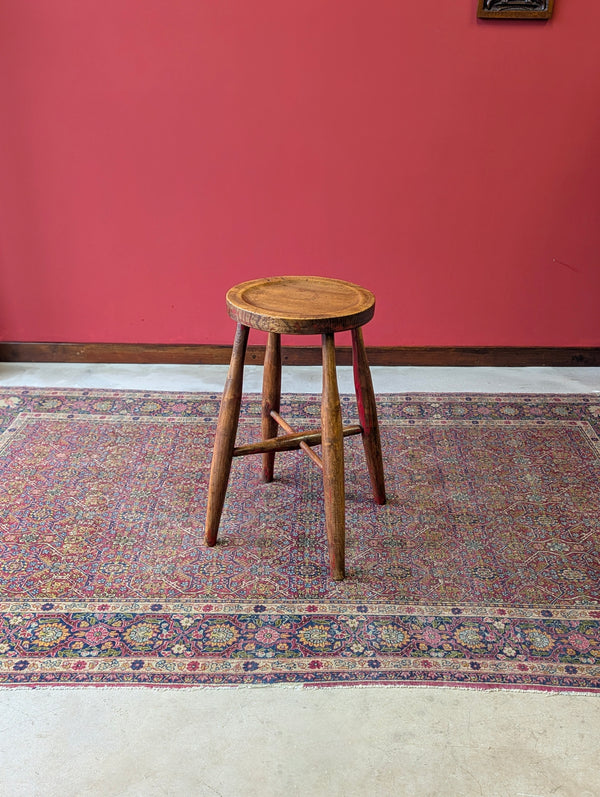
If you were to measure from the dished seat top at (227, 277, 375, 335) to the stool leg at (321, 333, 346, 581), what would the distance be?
0.07 metres

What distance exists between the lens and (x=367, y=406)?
238 centimetres

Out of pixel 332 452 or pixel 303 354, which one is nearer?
pixel 332 452

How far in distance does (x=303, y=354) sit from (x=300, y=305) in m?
1.52

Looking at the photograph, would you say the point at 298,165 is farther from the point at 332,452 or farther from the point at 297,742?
the point at 297,742

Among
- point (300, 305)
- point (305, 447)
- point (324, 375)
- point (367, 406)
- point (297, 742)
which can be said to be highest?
point (300, 305)

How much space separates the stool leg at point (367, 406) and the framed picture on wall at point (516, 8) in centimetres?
171

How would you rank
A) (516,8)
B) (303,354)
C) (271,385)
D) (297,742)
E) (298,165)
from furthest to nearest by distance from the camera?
(303,354), (298,165), (516,8), (271,385), (297,742)

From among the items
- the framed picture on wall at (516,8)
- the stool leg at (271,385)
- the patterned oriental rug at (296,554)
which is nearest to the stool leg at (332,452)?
the patterned oriental rug at (296,554)

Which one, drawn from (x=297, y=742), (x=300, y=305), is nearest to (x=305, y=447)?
(x=300, y=305)

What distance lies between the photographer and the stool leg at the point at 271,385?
2496mm

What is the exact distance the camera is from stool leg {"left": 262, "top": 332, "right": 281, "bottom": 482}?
2.50m

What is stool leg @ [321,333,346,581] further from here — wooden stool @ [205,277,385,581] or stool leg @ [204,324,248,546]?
stool leg @ [204,324,248,546]

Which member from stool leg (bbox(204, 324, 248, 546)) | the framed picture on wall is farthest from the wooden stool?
the framed picture on wall

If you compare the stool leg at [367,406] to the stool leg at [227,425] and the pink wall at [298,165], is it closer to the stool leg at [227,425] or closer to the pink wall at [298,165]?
the stool leg at [227,425]
